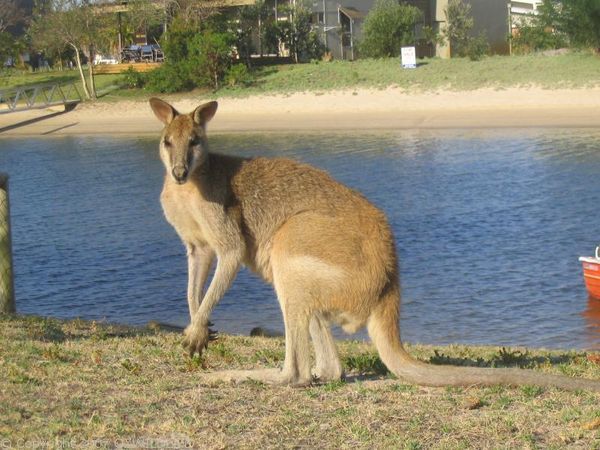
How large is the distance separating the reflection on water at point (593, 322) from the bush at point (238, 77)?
26.7 m

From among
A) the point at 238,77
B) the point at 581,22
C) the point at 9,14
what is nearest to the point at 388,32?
the point at 238,77

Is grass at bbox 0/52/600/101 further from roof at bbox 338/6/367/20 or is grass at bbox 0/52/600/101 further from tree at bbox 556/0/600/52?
roof at bbox 338/6/367/20

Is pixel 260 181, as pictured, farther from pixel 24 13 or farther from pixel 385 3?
pixel 24 13

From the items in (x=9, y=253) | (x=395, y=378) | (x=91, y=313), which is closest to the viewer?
(x=395, y=378)

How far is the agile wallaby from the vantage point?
5.51 m

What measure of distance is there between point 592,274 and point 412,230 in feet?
17.8

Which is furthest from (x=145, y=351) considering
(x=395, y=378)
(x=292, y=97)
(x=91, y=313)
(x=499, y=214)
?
(x=292, y=97)

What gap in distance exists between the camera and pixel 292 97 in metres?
36.1

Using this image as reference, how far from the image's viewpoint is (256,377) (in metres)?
5.87

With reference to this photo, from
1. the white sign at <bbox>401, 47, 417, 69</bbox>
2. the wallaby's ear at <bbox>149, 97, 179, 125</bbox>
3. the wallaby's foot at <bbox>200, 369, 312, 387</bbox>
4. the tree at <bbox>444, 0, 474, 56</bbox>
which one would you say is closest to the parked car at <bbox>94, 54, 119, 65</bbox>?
the tree at <bbox>444, 0, 474, 56</bbox>

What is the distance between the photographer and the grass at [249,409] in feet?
15.6

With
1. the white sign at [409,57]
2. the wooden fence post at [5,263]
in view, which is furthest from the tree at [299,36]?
the wooden fence post at [5,263]

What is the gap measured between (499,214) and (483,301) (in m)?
6.46

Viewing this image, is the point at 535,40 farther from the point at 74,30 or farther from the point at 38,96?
the point at 38,96
